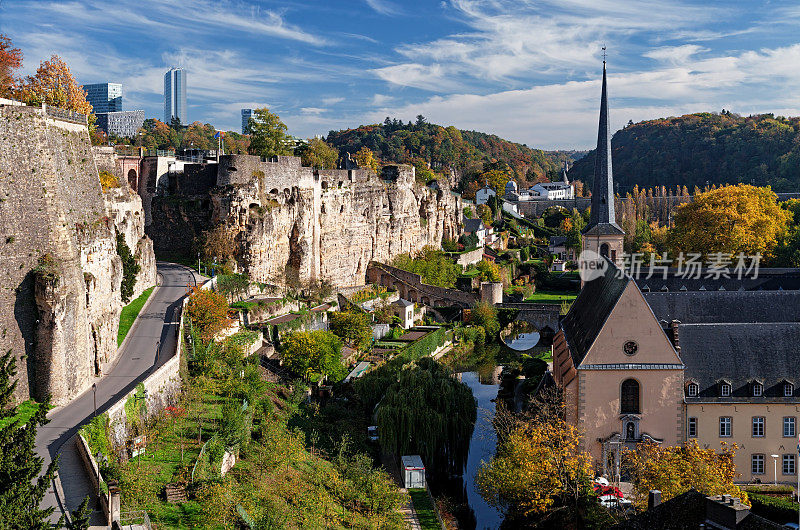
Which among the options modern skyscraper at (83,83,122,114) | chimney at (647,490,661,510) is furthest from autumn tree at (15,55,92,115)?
modern skyscraper at (83,83,122,114)

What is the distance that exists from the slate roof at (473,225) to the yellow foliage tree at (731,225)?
3137 cm

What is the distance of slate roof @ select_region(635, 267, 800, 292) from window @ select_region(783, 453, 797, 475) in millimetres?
17058

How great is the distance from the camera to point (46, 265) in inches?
1015

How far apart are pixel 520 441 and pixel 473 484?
261 inches

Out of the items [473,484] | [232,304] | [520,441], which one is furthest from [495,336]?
[520,441]

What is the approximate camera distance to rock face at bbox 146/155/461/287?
4822 centimetres

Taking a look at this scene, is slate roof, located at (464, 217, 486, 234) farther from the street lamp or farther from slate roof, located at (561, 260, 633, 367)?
the street lamp

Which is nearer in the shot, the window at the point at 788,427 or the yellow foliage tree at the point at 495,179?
the window at the point at 788,427

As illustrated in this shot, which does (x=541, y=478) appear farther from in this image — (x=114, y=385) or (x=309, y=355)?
(x=309, y=355)

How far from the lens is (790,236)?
6206 cm

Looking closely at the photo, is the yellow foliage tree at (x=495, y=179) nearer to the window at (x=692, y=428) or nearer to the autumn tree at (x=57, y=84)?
the autumn tree at (x=57, y=84)

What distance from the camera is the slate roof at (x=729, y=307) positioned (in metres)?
34.9

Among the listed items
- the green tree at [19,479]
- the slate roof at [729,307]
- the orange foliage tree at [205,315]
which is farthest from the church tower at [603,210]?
the green tree at [19,479]

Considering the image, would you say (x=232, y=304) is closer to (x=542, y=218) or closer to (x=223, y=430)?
(x=223, y=430)
